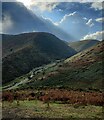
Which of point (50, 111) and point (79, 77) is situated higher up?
point (79, 77)

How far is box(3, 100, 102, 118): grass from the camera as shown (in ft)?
84.4

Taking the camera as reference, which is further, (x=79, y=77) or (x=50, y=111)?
(x=79, y=77)

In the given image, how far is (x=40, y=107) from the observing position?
29.3 m

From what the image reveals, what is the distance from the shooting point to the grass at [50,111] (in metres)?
25.7

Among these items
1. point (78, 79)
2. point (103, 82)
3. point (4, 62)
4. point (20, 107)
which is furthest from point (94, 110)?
point (4, 62)

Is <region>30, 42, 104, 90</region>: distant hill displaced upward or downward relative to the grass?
upward

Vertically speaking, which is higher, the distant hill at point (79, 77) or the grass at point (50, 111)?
the distant hill at point (79, 77)

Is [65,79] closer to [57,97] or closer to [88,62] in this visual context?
[88,62]

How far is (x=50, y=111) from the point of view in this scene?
27.3 metres

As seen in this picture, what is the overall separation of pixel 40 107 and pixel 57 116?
4118 millimetres

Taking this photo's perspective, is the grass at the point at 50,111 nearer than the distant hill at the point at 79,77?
Yes

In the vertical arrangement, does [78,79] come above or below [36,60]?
below

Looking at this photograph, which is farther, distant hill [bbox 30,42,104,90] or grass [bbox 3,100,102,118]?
distant hill [bbox 30,42,104,90]

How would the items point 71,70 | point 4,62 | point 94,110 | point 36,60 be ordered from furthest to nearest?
1. point 36,60
2. point 4,62
3. point 71,70
4. point 94,110
